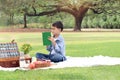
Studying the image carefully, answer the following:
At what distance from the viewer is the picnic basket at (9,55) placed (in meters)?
7.61

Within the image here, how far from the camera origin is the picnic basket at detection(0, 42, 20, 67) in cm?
761

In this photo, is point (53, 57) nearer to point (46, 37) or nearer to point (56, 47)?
point (56, 47)

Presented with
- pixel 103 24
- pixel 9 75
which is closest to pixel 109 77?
pixel 9 75

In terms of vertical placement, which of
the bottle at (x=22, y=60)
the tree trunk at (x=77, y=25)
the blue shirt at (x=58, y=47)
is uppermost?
the blue shirt at (x=58, y=47)

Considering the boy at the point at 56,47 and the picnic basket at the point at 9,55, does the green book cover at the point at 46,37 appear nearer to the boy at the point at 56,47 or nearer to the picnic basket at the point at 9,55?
the boy at the point at 56,47

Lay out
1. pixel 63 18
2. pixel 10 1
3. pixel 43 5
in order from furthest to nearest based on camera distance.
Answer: pixel 63 18 → pixel 43 5 → pixel 10 1

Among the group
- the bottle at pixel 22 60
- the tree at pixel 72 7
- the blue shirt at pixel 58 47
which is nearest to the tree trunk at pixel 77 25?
the tree at pixel 72 7

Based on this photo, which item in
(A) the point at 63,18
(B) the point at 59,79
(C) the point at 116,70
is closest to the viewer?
(B) the point at 59,79

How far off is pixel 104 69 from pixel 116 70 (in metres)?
0.25

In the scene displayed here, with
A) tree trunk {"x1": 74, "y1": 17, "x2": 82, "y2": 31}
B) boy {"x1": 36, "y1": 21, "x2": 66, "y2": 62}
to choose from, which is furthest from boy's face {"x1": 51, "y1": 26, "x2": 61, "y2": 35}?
tree trunk {"x1": 74, "y1": 17, "x2": 82, "y2": 31}

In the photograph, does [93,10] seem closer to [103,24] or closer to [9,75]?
[103,24]

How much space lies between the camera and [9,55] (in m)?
7.74

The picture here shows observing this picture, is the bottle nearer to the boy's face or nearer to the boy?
the boy

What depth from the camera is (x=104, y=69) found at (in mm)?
7219
